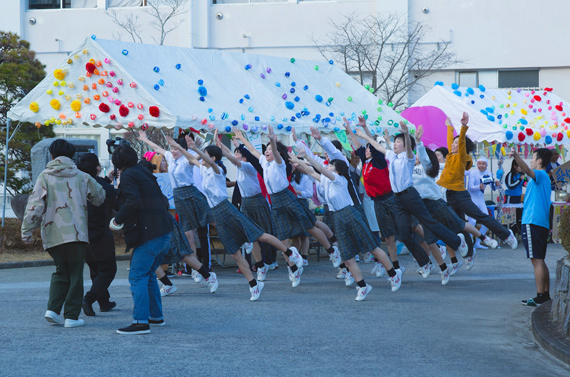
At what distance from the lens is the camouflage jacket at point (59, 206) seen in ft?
24.2

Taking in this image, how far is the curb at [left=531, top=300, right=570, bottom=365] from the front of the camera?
246 inches

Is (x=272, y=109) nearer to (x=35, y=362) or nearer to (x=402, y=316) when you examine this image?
(x=402, y=316)

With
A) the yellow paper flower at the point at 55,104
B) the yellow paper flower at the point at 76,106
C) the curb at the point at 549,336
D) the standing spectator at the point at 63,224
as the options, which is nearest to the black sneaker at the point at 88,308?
the standing spectator at the point at 63,224

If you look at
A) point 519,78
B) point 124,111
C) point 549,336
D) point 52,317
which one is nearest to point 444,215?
point 549,336

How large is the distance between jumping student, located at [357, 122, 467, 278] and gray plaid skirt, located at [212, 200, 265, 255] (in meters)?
1.90

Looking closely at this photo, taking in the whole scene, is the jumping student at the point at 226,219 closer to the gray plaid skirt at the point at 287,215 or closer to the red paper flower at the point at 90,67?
the gray plaid skirt at the point at 287,215

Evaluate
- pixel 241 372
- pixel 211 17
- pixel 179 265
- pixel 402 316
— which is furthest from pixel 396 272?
pixel 211 17

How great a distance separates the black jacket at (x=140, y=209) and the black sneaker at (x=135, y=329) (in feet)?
2.30

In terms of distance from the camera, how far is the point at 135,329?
7086 millimetres

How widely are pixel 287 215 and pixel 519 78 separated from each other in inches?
720

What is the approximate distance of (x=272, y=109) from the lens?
41.1 feet

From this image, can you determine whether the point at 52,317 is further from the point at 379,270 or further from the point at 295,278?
the point at 379,270

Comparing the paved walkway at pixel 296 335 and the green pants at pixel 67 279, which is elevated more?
the green pants at pixel 67 279

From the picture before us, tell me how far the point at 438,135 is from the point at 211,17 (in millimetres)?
14445
